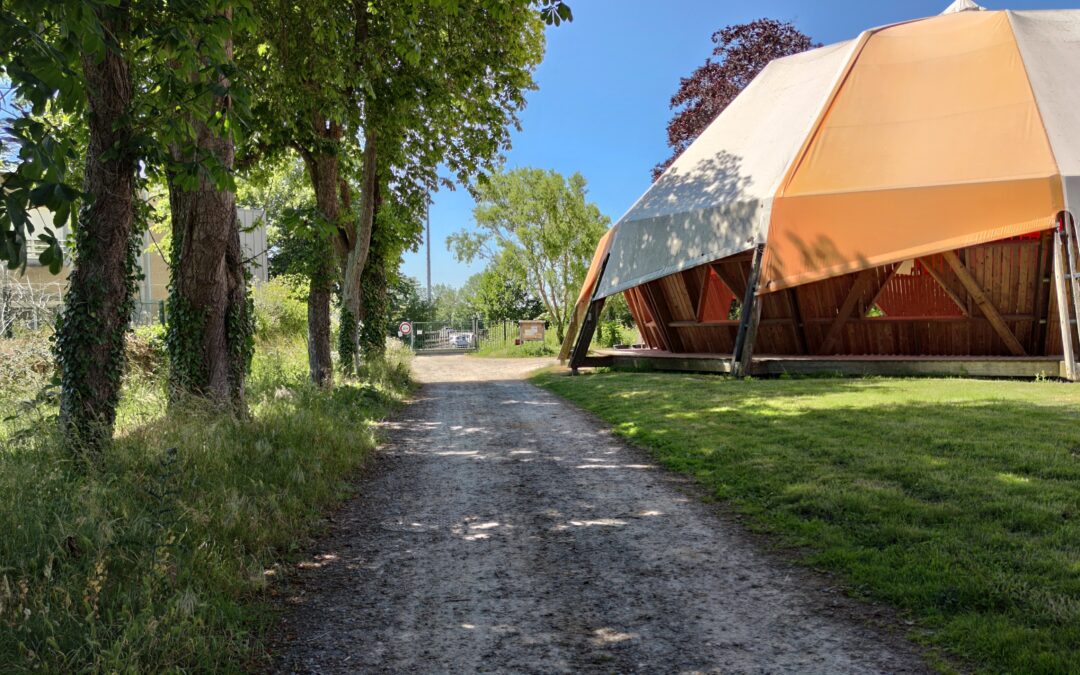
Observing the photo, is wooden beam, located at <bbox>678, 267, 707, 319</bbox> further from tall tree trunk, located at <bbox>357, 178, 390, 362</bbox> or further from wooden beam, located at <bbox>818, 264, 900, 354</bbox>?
tall tree trunk, located at <bbox>357, 178, 390, 362</bbox>

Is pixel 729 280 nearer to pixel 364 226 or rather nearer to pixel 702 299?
pixel 702 299

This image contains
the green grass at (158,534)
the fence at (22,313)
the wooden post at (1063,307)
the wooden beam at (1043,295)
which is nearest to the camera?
the green grass at (158,534)

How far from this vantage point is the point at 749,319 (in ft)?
45.7

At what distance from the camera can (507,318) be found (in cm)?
4553

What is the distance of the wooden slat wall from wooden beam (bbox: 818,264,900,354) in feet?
0.40

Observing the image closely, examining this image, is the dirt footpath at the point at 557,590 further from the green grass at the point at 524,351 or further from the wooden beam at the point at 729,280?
the green grass at the point at 524,351

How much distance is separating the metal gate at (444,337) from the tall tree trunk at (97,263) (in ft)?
118

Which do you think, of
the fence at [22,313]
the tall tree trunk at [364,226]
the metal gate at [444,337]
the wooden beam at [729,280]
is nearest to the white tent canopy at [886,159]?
the wooden beam at [729,280]

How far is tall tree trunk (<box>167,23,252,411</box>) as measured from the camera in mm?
8445

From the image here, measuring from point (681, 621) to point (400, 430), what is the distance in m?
7.19

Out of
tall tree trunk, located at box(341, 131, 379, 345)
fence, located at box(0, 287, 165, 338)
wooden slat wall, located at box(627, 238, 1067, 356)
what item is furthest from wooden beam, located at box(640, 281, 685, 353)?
fence, located at box(0, 287, 165, 338)

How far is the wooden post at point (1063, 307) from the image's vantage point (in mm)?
12008

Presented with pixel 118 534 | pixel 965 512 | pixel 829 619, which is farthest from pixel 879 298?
pixel 118 534

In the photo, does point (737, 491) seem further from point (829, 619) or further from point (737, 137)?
point (737, 137)
